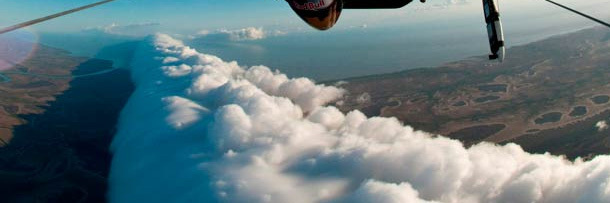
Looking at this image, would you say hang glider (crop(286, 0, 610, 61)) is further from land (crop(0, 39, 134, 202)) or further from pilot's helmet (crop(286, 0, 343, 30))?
land (crop(0, 39, 134, 202))

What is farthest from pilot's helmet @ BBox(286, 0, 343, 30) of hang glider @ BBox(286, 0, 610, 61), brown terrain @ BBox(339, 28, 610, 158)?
brown terrain @ BBox(339, 28, 610, 158)

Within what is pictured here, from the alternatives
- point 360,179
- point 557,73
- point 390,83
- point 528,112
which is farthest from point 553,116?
point 360,179

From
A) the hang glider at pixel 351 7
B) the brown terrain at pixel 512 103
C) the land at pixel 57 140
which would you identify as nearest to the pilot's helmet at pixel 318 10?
the hang glider at pixel 351 7

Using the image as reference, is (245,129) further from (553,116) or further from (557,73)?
(557,73)

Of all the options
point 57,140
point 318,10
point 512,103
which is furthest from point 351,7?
point 512,103

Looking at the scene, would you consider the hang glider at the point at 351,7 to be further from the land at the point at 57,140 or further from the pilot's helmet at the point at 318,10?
the land at the point at 57,140
